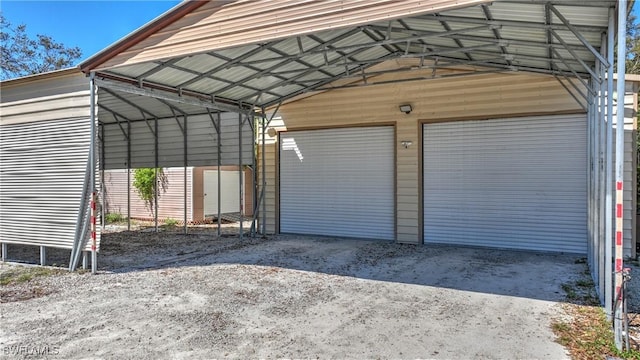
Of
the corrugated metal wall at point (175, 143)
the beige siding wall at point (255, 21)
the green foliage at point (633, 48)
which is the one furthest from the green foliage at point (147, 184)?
the green foliage at point (633, 48)

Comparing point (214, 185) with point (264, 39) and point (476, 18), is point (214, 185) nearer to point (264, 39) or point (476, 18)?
point (264, 39)

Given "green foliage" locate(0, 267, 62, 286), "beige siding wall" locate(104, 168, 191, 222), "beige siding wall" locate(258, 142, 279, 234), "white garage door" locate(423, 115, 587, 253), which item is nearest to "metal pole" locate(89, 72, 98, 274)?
"green foliage" locate(0, 267, 62, 286)

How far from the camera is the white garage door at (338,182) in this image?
30.2ft

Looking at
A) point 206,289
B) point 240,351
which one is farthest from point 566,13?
point 206,289

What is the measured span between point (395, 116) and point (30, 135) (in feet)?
22.0

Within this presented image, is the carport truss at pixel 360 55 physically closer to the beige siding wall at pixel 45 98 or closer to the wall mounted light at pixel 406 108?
the beige siding wall at pixel 45 98

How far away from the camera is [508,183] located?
7980 mm

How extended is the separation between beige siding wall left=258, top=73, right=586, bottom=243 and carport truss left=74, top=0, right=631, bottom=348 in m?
0.23

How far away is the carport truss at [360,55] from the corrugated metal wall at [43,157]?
59 centimetres

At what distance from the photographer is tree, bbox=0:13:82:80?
1887 centimetres

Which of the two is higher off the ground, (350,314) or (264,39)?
(264,39)

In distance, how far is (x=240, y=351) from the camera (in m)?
3.32

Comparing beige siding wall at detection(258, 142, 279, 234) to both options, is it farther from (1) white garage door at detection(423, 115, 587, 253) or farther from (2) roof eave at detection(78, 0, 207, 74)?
(2) roof eave at detection(78, 0, 207, 74)

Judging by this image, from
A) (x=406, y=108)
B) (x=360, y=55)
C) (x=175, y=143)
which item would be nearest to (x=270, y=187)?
(x=175, y=143)
